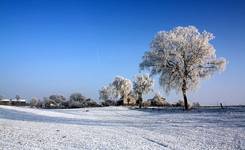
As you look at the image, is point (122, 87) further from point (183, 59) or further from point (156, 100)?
point (183, 59)

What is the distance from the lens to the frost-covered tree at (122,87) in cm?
10100

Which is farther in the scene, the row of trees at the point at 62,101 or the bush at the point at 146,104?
the row of trees at the point at 62,101

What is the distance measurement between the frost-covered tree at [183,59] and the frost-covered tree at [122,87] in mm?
50705

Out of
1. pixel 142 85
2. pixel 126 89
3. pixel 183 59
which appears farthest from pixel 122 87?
pixel 183 59

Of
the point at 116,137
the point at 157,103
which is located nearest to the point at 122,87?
the point at 157,103

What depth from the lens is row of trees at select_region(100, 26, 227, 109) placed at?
159 feet

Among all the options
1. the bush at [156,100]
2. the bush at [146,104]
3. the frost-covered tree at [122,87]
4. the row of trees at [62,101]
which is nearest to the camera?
the bush at [146,104]

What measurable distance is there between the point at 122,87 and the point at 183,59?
2146 inches

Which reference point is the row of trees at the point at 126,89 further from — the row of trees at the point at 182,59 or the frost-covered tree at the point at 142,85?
the row of trees at the point at 182,59

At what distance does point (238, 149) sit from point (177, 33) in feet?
127

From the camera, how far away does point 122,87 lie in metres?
102

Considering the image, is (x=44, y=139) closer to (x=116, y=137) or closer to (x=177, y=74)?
(x=116, y=137)

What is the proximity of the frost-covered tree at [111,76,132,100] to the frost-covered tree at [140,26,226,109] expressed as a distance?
5070 centimetres

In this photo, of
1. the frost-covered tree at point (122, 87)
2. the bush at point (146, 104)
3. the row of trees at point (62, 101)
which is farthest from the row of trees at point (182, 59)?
the frost-covered tree at point (122, 87)
